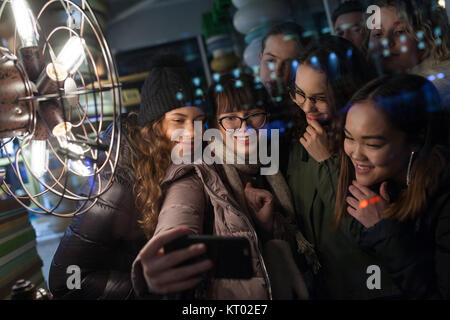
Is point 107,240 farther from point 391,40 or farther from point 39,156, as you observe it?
point 391,40

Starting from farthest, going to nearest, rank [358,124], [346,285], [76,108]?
1. [76,108]
2. [346,285]
3. [358,124]

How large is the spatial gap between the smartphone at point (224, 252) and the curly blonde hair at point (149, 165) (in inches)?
8.3

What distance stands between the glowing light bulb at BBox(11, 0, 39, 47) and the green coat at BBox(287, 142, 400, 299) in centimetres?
96

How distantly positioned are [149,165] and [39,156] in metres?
0.38

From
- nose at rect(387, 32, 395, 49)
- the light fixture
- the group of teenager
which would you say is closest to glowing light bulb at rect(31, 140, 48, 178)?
the light fixture

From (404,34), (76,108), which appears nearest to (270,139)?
(404,34)

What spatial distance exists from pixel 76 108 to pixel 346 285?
1.14 metres

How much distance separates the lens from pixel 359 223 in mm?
1152

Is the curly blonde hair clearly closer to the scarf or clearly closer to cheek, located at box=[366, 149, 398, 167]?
the scarf

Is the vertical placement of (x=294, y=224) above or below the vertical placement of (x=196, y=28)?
below

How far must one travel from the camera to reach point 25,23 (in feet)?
3.83

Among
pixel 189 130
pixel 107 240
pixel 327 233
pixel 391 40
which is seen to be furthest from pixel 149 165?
pixel 391 40
